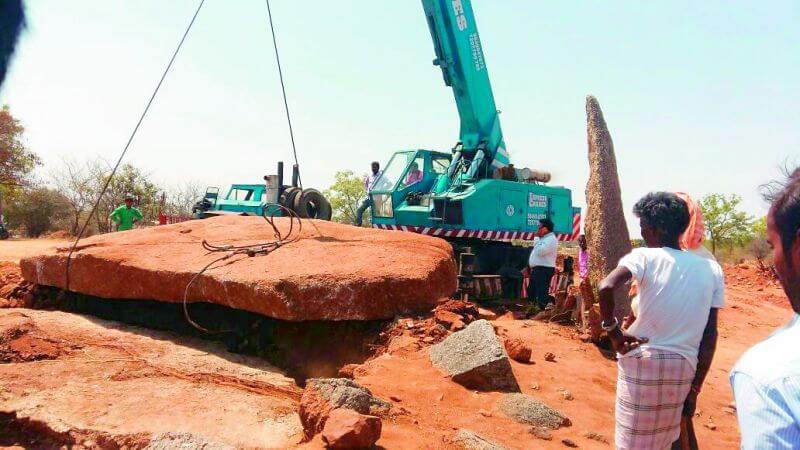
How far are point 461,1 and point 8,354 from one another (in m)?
7.66

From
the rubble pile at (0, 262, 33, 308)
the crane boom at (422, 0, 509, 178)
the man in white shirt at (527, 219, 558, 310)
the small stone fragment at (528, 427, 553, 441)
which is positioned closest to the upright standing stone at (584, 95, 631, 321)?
the man in white shirt at (527, 219, 558, 310)

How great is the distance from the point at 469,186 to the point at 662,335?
625cm

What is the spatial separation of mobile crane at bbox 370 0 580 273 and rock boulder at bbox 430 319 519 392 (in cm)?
407

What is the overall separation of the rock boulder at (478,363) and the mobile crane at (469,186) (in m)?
4.07

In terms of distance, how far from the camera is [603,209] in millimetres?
6391

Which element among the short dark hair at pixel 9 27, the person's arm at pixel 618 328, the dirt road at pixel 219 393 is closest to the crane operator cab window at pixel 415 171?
the dirt road at pixel 219 393

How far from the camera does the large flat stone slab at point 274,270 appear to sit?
16.4ft

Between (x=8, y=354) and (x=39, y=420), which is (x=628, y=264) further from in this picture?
(x=8, y=354)

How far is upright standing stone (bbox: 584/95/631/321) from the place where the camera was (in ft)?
20.7

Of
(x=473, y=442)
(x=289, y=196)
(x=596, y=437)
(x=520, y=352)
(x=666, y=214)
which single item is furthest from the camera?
(x=289, y=196)

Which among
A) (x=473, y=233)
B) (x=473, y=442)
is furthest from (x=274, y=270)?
(x=473, y=233)

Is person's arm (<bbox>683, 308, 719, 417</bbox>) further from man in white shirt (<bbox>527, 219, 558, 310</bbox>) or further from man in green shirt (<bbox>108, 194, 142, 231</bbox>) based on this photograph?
man in green shirt (<bbox>108, 194, 142, 231</bbox>)

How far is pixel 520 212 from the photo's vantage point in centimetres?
905

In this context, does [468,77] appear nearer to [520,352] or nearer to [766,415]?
[520,352]
